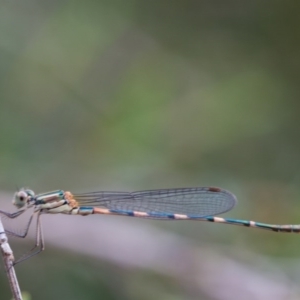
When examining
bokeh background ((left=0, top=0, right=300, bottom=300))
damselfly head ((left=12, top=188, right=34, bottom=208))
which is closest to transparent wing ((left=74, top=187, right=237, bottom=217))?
bokeh background ((left=0, top=0, right=300, bottom=300))

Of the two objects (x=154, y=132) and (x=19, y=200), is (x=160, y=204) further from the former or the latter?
(x=154, y=132)

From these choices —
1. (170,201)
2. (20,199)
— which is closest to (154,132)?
(170,201)

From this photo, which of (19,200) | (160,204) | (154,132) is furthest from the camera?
(154,132)

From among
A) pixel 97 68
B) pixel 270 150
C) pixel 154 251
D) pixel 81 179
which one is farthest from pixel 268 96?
pixel 154 251

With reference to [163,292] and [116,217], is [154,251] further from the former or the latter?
[116,217]

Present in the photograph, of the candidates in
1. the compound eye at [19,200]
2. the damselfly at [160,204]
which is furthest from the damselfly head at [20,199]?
the damselfly at [160,204]

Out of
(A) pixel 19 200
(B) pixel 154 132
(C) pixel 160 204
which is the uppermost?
(B) pixel 154 132

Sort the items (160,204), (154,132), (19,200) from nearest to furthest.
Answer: (19,200) → (160,204) → (154,132)
